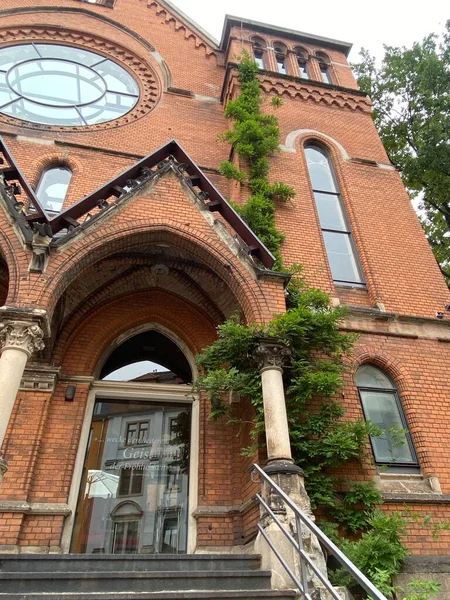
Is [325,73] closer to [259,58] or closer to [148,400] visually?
[259,58]

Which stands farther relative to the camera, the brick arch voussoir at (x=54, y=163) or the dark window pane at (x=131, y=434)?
the brick arch voussoir at (x=54, y=163)

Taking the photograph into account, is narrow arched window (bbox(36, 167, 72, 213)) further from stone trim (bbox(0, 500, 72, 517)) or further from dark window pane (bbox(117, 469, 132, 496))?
stone trim (bbox(0, 500, 72, 517))

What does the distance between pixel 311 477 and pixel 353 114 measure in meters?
10.9

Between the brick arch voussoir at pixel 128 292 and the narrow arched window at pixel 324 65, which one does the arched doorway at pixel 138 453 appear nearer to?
the brick arch voussoir at pixel 128 292

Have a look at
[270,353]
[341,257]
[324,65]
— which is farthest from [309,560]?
[324,65]

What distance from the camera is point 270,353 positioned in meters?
6.23

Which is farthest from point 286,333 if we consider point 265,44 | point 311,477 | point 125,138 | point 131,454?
point 265,44

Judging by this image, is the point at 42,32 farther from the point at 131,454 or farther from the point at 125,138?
the point at 131,454

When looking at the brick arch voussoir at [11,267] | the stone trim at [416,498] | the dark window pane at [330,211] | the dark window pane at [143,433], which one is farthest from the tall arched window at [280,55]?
the stone trim at [416,498]

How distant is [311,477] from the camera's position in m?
6.05

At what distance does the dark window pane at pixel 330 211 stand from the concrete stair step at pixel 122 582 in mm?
7696

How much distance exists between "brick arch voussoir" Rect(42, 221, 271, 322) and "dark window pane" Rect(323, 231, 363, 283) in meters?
3.11

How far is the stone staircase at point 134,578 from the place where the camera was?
3924mm

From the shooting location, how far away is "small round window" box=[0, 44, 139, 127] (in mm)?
11914
